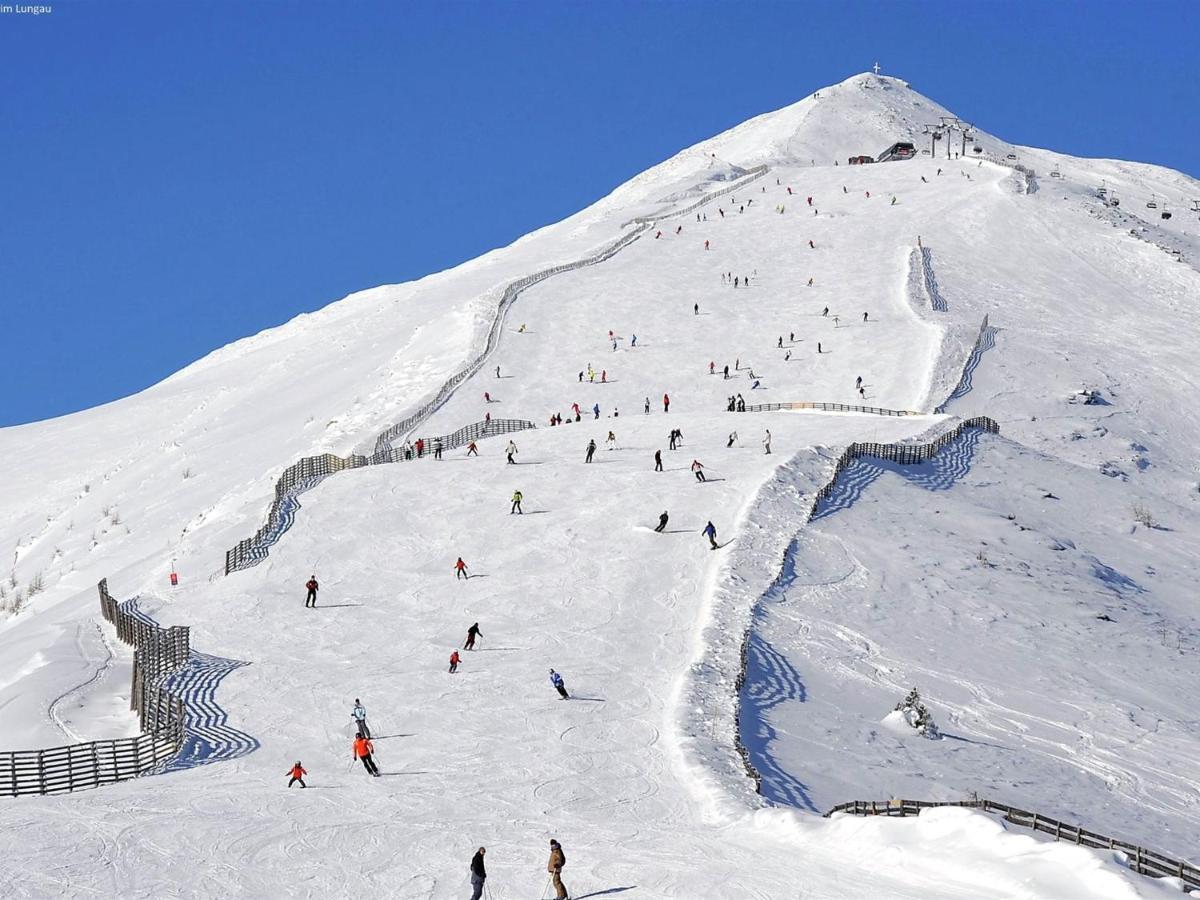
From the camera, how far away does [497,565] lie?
154ft

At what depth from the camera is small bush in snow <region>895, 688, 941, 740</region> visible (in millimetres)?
35500

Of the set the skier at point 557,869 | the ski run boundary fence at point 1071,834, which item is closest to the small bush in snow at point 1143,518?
the ski run boundary fence at point 1071,834

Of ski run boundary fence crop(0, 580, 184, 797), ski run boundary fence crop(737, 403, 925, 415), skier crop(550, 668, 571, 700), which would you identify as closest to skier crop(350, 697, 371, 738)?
ski run boundary fence crop(0, 580, 184, 797)

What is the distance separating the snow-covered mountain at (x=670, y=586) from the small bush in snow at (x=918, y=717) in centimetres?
88

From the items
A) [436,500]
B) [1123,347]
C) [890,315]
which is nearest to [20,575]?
[436,500]

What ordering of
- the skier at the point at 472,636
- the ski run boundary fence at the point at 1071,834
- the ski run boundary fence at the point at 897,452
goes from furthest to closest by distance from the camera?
the ski run boundary fence at the point at 897,452
the skier at the point at 472,636
the ski run boundary fence at the point at 1071,834

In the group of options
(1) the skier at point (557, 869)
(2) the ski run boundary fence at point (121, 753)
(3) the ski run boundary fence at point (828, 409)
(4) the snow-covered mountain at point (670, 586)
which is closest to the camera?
(1) the skier at point (557, 869)

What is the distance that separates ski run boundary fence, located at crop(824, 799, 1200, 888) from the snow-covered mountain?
69cm

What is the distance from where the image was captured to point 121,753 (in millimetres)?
31562

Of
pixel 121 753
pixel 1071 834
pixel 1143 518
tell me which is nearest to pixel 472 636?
pixel 121 753

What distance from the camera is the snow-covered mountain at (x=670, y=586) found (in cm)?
2670

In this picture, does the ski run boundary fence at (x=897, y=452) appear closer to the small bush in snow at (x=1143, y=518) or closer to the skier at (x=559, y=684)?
the skier at (x=559, y=684)

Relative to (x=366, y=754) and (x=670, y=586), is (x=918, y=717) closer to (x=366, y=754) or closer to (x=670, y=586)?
(x=670, y=586)

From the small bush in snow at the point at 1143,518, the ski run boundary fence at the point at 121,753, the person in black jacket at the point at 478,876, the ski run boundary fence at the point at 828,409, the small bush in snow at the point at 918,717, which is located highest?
the ski run boundary fence at the point at 828,409
